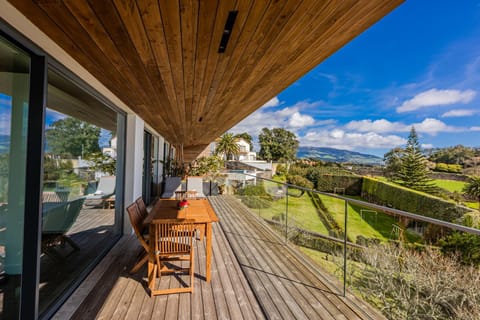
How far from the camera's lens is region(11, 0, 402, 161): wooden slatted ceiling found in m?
1.23

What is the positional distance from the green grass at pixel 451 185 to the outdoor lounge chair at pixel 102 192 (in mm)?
26452

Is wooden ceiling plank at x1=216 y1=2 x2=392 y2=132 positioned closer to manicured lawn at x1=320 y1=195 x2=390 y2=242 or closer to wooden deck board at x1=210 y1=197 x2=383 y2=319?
manicured lawn at x1=320 y1=195 x2=390 y2=242

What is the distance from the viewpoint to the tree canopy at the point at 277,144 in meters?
45.3

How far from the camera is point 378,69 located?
140ft

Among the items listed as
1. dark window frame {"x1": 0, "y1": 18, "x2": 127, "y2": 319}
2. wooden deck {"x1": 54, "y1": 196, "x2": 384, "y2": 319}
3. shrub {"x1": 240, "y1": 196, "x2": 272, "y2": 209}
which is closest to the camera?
dark window frame {"x1": 0, "y1": 18, "x2": 127, "y2": 319}

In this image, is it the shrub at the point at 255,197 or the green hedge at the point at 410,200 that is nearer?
the shrub at the point at 255,197

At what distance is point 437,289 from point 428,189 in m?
24.5

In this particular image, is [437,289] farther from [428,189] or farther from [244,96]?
[428,189]

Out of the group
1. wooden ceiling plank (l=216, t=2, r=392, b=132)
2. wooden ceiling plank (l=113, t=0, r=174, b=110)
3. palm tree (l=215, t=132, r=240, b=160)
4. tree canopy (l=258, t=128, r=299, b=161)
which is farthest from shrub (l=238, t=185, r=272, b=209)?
tree canopy (l=258, t=128, r=299, b=161)

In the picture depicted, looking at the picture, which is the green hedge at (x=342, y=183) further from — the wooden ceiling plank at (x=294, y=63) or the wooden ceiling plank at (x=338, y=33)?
the wooden ceiling plank at (x=338, y=33)

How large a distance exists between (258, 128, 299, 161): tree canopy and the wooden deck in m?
42.0

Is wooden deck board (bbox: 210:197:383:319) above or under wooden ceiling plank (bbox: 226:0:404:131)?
under

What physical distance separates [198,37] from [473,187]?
25833 millimetres

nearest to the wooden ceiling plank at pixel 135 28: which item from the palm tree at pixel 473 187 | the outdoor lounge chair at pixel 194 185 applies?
the outdoor lounge chair at pixel 194 185
